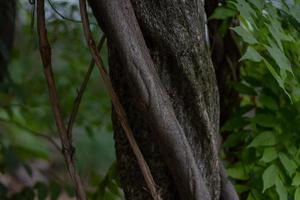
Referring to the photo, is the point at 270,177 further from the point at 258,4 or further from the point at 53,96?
the point at 53,96

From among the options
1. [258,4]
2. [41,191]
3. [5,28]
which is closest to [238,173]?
[258,4]

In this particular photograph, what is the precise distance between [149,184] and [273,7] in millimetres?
384

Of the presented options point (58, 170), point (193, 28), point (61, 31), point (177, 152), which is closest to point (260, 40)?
point (193, 28)

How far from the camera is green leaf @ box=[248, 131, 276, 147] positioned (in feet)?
3.36

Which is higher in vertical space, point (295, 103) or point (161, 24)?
point (161, 24)

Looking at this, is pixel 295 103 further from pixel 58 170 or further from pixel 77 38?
pixel 58 170

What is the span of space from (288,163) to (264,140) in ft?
0.20

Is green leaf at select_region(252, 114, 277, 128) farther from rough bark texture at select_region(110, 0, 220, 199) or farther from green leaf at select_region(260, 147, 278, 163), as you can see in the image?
rough bark texture at select_region(110, 0, 220, 199)

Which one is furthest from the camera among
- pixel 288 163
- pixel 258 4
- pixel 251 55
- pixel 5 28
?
pixel 5 28

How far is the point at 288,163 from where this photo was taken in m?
1.01

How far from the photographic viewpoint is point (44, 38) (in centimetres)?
90

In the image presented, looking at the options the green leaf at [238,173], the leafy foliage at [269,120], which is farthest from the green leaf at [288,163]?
the green leaf at [238,173]

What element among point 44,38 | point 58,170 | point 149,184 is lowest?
point 149,184

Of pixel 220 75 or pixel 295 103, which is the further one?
pixel 220 75
